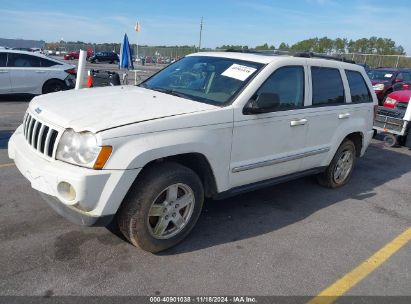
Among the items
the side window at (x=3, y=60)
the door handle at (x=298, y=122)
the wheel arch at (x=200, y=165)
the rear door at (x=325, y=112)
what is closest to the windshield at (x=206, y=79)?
the wheel arch at (x=200, y=165)

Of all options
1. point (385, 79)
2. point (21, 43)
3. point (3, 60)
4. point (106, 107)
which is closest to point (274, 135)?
point (106, 107)

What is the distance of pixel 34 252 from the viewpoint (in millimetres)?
3318

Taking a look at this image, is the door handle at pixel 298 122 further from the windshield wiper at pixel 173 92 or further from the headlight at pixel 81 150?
the headlight at pixel 81 150

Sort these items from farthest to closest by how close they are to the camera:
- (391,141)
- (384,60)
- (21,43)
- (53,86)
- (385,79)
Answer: (21,43), (384,60), (385,79), (53,86), (391,141)

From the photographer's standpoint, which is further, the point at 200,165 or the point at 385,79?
the point at 385,79

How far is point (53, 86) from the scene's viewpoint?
460 inches

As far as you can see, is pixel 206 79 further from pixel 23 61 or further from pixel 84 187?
pixel 23 61

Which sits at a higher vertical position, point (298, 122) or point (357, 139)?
point (298, 122)

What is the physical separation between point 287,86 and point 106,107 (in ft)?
6.80

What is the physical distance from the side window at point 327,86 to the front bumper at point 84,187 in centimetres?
271

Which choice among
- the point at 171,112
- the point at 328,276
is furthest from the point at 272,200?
the point at 171,112

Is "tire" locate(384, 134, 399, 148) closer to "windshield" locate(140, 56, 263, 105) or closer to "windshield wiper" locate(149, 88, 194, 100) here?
"windshield" locate(140, 56, 263, 105)

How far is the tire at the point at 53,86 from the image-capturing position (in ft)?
37.8

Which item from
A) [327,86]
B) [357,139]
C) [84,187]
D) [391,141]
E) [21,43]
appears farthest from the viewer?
[21,43]
